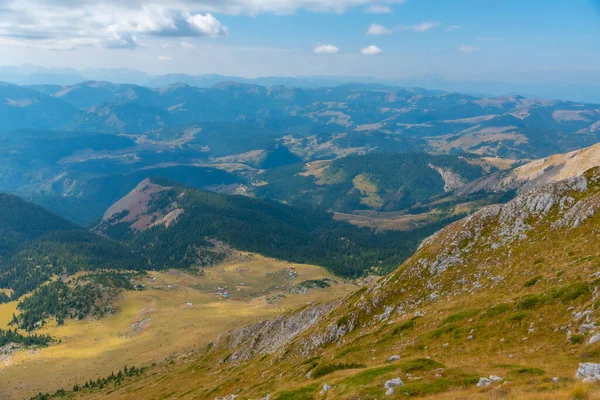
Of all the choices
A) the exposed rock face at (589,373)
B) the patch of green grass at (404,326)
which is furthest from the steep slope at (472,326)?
the patch of green grass at (404,326)

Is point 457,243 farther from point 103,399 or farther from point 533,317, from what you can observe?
point 103,399

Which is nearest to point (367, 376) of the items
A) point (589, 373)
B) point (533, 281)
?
point (589, 373)

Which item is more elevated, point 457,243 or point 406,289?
point 457,243

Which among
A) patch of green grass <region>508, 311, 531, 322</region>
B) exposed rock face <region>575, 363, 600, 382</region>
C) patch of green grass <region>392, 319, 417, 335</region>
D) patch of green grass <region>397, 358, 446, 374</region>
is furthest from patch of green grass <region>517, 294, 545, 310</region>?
exposed rock face <region>575, 363, 600, 382</region>

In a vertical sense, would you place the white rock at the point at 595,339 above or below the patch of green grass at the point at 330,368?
above

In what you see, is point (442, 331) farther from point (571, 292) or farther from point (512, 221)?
point (512, 221)

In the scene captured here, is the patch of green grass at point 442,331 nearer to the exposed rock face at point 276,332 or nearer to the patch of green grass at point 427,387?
the patch of green grass at point 427,387

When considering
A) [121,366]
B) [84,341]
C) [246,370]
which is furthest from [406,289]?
[84,341]

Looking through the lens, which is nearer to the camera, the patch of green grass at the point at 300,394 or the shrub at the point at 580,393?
the shrub at the point at 580,393
